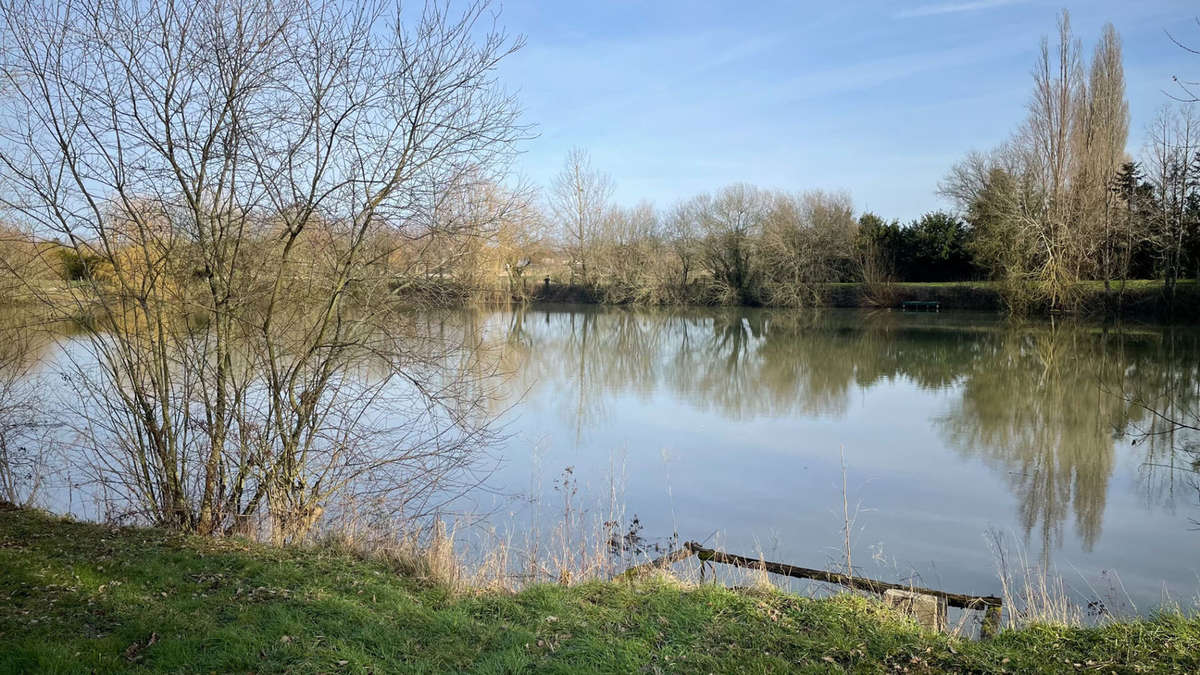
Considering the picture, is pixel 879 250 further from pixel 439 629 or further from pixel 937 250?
pixel 439 629

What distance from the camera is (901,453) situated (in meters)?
9.92

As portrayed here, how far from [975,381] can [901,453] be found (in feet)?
21.1

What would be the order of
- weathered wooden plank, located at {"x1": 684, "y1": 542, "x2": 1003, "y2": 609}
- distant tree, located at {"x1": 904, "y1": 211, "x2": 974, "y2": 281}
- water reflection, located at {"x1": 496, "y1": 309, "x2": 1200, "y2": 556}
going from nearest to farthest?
weathered wooden plank, located at {"x1": 684, "y1": 542, "x2": 1003, "y2": 609} → water reflection, located at {"x1": 496, "y1": 309, "x2": 1200, "y2": 556} → distant tree, located at {"x1": 904, "y1": 211, "x2": 974, "y2": 281}

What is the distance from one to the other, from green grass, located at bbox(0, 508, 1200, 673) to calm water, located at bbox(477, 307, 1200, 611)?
6.99ft

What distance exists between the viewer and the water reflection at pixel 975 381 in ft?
28.6

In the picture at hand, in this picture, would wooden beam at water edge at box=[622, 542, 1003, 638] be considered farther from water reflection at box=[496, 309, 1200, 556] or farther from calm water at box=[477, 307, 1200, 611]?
water reflection at box=[496, 309, 1200, 556]

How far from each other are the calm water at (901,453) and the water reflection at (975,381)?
0.18 feet

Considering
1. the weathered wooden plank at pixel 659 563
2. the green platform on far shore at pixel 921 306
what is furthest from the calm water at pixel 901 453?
the green platform on far shore at pixel 921 306

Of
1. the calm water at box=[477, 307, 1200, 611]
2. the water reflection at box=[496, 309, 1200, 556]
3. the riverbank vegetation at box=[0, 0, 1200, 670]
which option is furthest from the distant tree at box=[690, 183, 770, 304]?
the riverbank vegetation at box=[0, 0, 1200, 670]

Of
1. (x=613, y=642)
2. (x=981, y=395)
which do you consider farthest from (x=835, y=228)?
(x=613, y=642)

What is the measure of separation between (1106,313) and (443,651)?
30.1m

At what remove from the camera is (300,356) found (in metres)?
5.79

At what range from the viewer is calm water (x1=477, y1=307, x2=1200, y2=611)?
6.54 m

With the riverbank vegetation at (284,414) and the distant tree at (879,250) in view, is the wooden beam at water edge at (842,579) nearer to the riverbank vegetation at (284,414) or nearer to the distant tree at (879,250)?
the riverbank vegetation at (284,414)
